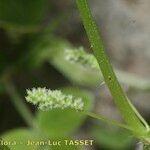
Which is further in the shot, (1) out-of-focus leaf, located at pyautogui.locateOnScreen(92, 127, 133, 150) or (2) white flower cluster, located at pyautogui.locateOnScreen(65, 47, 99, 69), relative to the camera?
Answer: (1) out-of-focus leaf, located at pyautogui.locateOnScreen(92, 127, 133, 150)

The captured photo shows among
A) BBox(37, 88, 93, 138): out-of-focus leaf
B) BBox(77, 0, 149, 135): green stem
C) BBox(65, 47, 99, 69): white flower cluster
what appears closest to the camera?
BBox(77, 0, 149, 135): green stem

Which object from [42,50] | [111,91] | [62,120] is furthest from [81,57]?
[42,50]

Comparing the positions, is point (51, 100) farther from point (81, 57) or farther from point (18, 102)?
point (18, 102)

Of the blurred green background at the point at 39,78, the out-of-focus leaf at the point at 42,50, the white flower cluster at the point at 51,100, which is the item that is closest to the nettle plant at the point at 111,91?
the white flower cluster at the point at 51,100

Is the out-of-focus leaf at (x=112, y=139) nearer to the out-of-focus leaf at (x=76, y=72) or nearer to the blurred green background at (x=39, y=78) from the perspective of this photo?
the blurred green background at (x=39, y=78)

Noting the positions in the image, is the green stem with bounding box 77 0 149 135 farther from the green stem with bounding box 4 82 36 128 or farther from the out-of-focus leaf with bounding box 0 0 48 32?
the green stem with bounding box 4 82 36 128

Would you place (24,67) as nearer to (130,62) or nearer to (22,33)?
(22,33)

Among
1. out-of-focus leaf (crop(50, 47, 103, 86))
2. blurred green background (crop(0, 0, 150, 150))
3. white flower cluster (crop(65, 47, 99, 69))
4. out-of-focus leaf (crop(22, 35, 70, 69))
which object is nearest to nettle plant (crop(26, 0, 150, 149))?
white flower cluster (crop(65, 47, 99, 69))
